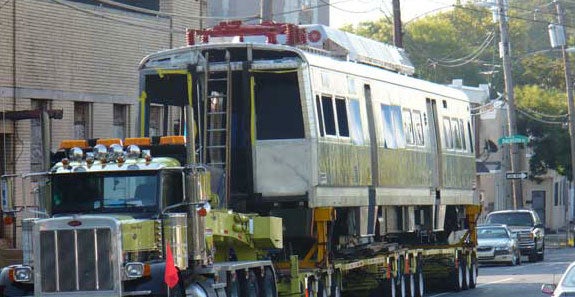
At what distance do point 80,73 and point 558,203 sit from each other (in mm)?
56660

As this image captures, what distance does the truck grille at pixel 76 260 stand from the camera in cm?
1644

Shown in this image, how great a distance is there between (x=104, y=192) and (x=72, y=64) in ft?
46.3

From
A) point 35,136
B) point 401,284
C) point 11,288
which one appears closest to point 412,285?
point 401,284

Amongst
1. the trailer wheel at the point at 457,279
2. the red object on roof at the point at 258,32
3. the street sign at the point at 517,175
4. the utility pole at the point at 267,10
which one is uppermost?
the utility pole at the point at 267,10

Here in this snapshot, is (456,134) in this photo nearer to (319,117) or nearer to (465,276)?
(465,276)

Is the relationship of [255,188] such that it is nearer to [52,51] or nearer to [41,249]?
[41,249]

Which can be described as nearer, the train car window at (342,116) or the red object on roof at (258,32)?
the red object on roof at (258,32)

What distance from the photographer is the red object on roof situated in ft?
73.7

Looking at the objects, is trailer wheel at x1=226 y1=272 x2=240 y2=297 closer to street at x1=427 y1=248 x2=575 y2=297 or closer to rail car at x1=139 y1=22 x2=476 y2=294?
rail car at x1=139 y1=22 x2=476 y2=294

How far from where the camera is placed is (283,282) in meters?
20.8

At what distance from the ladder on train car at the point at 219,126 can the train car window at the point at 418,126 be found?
7546 millimetres

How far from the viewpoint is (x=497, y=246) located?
42969 mm

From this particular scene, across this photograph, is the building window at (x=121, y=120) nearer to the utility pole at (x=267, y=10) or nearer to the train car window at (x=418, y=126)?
the utility pole at (x=267, y=10)

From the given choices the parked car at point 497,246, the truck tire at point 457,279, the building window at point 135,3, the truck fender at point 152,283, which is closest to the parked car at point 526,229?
the parked car at point 497,246
